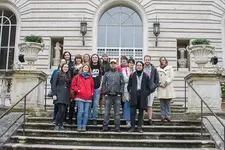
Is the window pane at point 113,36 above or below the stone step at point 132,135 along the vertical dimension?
above

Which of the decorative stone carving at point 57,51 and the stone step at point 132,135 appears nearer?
the stone step at point 132,135

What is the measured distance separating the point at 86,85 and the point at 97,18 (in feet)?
30.9

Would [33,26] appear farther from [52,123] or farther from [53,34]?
[52,123]

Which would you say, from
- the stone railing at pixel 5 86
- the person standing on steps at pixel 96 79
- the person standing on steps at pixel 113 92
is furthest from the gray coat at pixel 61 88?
the stone railing at pixel 5 86

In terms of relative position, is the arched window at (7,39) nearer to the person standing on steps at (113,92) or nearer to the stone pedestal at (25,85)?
the stone pedestal at (25,85)

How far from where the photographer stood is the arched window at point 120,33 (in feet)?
57.4

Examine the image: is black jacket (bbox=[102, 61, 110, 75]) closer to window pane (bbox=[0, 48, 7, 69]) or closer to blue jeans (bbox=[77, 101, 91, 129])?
blue jeans (bbox=[77, 101, 91, 129])

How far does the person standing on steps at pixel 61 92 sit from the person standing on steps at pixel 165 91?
259 cm

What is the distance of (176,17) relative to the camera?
1714 centimetres

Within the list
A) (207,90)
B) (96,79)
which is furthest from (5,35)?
(207,90)

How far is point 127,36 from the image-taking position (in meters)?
17.7

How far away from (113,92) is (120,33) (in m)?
9.75

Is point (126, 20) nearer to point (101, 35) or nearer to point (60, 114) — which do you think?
point (101, 35)

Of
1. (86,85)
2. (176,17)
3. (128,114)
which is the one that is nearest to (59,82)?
(86,85)
